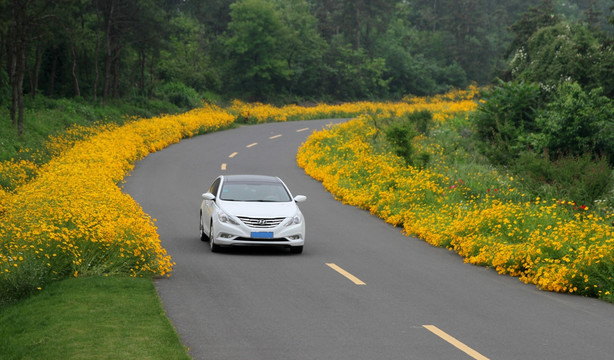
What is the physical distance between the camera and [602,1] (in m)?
130

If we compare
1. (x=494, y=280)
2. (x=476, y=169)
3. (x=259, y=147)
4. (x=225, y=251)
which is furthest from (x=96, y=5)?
(x=494, y=280)

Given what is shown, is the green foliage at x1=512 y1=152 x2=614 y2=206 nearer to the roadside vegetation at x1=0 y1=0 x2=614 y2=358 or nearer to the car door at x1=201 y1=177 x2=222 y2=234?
the roadside vegetation at x1=0 y1=0 x2=614 y2=358

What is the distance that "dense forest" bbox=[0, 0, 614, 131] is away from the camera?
40281mm

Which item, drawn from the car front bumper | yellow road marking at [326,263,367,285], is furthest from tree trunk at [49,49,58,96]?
yellow road marking at [326,263,367,285]

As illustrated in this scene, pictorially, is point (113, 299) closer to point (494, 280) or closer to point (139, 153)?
point (494, 280)

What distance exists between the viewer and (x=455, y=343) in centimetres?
880

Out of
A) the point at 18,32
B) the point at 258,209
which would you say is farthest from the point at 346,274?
the point at 18,32

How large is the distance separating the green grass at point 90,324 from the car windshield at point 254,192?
454 centimetres

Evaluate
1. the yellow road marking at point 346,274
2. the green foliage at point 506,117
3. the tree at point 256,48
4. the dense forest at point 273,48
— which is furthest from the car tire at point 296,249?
the tree at point 256,48

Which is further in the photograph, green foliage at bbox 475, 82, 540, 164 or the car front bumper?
green foliage at bbox 475, 82, 540, 164

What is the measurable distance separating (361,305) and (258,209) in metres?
4.94

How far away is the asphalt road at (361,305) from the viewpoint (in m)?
8.61

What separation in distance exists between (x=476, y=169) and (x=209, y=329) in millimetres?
18248

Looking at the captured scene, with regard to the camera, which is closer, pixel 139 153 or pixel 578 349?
pixel 578 349
